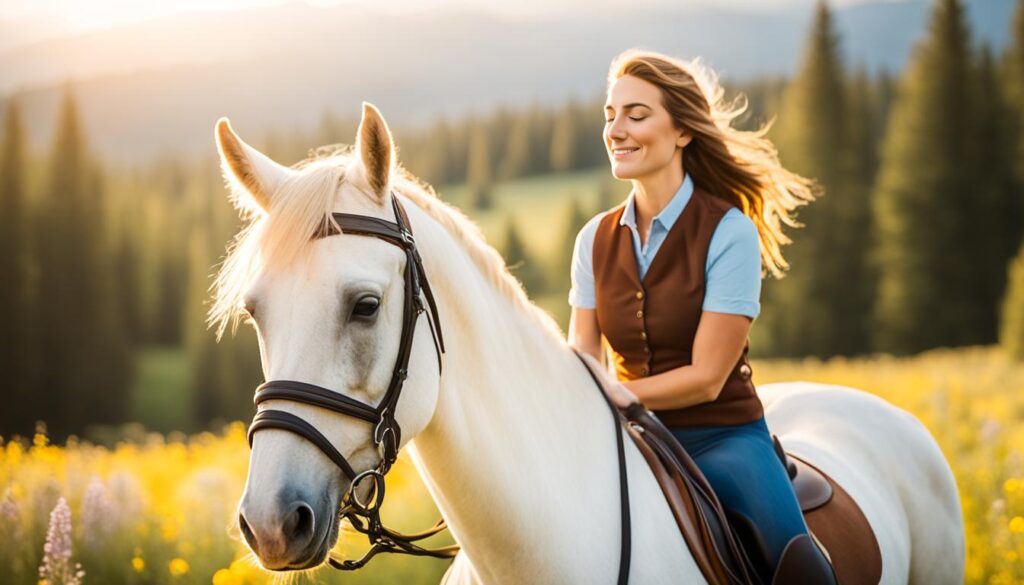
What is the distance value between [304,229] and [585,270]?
132 cm

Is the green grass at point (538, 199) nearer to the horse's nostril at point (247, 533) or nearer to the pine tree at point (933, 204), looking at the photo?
the pine tree at point (933, 204)

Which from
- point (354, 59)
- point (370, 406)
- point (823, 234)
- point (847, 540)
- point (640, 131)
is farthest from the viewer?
point (354, 59)

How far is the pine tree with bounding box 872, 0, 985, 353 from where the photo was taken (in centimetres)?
3603

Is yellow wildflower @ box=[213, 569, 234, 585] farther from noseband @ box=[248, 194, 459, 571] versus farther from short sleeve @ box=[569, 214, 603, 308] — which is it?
short sleeve @ box=[569, 214, 603, 308]

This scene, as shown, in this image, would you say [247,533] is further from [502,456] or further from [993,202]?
[993,202]

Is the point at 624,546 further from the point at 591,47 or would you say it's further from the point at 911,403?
the point at 591,47

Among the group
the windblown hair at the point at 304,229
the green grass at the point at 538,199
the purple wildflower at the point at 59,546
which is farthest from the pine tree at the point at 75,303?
the windblown hair at the point at 304,229

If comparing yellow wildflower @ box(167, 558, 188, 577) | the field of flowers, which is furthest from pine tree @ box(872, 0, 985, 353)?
yellow wildflower @ box(167, 558, 188, 577)

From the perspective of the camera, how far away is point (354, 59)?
149375mm

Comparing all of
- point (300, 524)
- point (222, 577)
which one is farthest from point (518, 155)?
point (300, 524)

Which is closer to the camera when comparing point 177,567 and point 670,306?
point 670,306

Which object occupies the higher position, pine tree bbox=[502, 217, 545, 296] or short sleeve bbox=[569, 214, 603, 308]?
short sleeve bbox=[569, 214, 603, 308]

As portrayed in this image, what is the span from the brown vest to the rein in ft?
2.17

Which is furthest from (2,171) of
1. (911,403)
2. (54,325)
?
(911,403)
